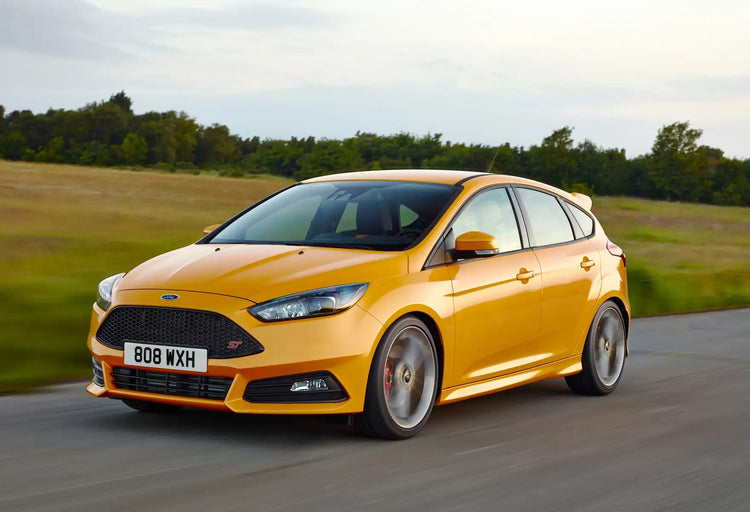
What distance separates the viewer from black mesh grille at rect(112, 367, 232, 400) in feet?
18.5

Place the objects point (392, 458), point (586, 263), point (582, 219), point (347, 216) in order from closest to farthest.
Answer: point (392, 458)
point (347, 216)
point (586, 263)
point (582, 219)

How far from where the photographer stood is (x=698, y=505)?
192 inches

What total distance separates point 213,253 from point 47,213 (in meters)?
21.6

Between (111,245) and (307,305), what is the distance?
1181cm

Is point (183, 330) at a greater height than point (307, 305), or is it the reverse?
point (307, 305)

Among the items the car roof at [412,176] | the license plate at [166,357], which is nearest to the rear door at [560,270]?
the car roof at [412,176]

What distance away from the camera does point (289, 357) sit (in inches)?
220

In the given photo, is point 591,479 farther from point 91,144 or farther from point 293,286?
point 91,144

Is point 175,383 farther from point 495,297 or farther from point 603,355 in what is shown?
point 603,355

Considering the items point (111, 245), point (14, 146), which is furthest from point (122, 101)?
point (111, 245)

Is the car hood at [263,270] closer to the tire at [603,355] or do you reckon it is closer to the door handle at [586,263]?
the door handle at [586,263]

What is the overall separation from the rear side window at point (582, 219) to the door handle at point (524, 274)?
118 centimetres

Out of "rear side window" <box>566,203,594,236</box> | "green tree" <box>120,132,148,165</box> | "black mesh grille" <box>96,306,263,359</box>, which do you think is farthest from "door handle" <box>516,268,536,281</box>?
"green tree" <box>120,132,148,165</box>

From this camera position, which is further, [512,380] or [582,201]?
[582,201]
